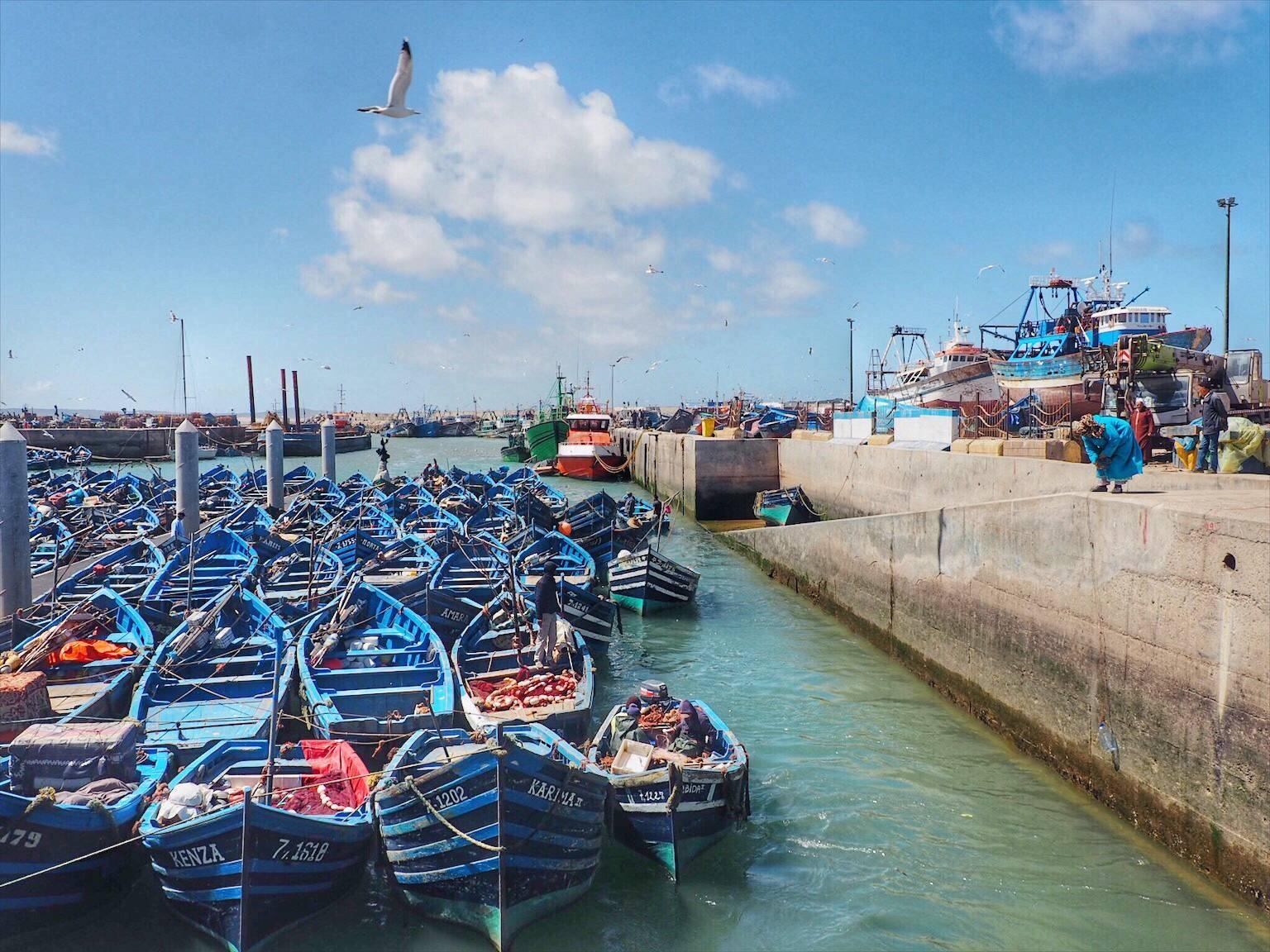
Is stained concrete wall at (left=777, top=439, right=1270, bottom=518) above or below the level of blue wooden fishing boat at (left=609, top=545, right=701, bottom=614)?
above

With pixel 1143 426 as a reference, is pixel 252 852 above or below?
below

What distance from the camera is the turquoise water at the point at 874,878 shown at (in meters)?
7.68

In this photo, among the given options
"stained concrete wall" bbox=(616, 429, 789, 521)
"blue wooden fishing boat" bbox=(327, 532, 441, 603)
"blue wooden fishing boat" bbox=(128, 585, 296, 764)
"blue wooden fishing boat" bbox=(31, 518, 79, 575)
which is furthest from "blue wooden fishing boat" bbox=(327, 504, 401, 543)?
"stained concrete wall" bbox=(616, 429, 789, 521)

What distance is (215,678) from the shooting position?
11352 millimetres

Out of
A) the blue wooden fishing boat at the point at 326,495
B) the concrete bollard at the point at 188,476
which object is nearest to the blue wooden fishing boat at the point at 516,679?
the concrete bollard at the point at 188,476

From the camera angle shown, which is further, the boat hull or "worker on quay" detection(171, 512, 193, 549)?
"worker on quay" detection(171, 512, 193, 549)

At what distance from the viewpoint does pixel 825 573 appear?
2008 cm

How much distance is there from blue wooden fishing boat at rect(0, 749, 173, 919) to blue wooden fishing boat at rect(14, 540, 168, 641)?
7498 mm

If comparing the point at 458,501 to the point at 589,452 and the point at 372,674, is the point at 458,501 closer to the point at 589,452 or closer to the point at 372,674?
the point at 372,674

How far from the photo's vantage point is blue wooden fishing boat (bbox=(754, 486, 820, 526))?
2847cm

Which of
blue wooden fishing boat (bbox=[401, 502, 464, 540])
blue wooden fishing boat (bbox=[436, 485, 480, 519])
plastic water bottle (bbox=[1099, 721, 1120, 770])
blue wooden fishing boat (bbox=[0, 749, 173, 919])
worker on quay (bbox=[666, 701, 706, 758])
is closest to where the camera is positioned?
blue wooden fishing boat (bbox=[0, 749, 173, 919])

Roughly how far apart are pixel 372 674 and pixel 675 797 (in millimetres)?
5171

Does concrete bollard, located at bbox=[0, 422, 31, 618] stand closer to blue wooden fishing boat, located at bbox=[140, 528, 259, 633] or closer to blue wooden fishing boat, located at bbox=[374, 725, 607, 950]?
blue wooden fishing boat, located at bbox=[140, 528, 259, 633]

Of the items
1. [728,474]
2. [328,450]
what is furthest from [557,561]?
[328,450]
